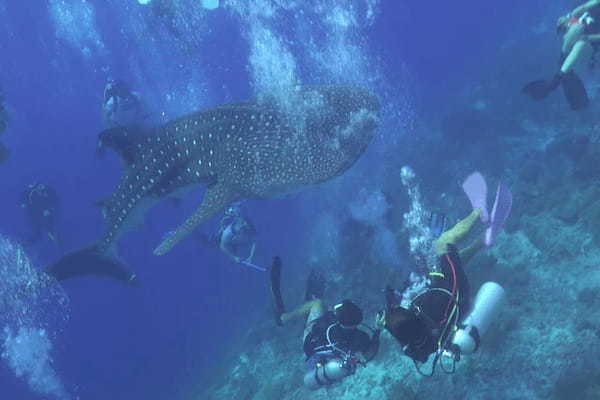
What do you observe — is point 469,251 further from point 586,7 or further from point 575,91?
point 586,7

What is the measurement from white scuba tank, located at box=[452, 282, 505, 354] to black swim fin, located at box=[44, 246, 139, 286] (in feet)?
25.1

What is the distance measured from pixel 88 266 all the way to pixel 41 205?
1051 centimetres

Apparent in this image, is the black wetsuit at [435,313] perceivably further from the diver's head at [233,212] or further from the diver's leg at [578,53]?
the diver's head at [233,212]

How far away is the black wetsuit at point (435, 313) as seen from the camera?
4543 millimetres

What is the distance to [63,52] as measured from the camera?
6253 centimetres

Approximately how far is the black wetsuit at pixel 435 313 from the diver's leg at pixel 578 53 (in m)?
6.26

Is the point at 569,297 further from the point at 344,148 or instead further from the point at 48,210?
the point at 48,210

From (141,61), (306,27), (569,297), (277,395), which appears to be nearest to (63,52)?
(141,61)

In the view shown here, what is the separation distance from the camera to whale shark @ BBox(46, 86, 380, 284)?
7.37 meters

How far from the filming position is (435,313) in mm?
5020

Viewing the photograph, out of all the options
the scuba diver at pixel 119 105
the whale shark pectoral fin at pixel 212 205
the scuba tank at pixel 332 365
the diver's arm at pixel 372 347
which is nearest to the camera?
the scuba tank at pixel 332 365

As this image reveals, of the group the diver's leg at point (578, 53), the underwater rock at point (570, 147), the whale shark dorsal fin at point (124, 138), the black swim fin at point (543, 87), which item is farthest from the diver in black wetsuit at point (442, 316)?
the underwater rock at point (570, 147)

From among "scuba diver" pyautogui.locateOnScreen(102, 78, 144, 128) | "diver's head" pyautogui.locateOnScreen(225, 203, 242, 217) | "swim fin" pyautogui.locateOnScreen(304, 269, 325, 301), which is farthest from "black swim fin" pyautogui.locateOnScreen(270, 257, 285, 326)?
"scuba diver" pyautogui.locateOnScreen(102, 78, 144, 128)

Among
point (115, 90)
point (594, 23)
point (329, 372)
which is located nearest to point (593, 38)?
point (594, 23)
